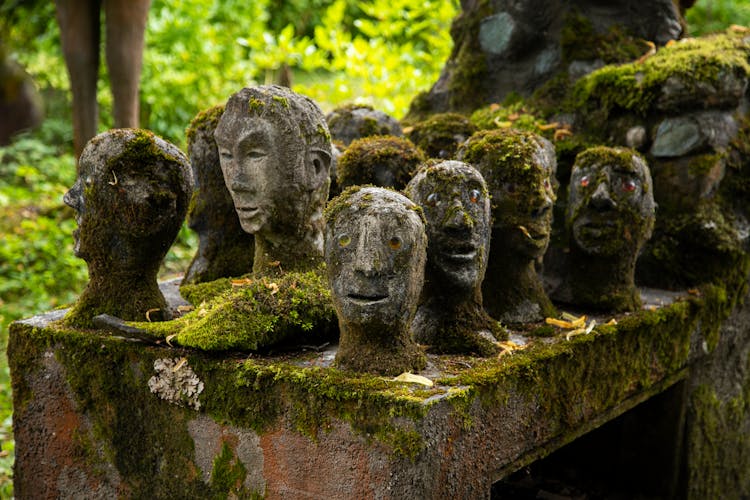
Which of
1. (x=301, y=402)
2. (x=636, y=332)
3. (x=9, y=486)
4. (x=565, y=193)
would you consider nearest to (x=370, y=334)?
(x=301, y=402)

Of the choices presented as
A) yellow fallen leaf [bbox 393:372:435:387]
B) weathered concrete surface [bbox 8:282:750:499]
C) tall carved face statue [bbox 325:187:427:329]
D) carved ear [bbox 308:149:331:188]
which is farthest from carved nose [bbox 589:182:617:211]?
yellow fallen leaf [bbox 393:372:435:387]

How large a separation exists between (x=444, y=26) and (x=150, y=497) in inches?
265

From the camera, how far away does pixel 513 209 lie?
3.48m

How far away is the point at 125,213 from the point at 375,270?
1123mm

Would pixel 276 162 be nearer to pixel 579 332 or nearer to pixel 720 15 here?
pixel 579 332

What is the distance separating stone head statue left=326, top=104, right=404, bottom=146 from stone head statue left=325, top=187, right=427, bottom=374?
184 cm

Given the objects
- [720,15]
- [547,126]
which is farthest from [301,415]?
[720,15]

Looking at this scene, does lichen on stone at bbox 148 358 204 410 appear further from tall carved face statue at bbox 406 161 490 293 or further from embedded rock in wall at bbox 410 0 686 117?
embedded rock in wall at bbox 410 0 686 117

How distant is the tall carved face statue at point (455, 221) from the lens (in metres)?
3.01

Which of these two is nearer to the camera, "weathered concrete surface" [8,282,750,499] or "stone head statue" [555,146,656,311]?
"weathered concrete surface" [8,282,750,499]

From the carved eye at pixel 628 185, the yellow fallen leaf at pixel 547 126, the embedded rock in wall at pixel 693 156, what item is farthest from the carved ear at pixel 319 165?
the embedded rock in wall at pixel 693 156

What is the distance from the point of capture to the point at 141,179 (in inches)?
129

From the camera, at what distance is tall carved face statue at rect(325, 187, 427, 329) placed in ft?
8.79

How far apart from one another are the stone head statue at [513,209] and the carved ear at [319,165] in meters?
0.57
